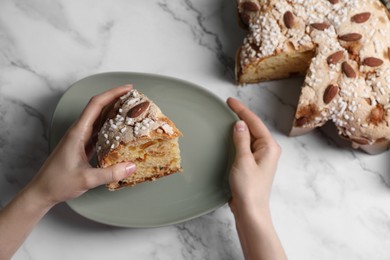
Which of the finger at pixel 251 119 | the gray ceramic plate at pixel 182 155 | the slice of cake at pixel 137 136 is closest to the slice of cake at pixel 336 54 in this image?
the finger at pixel 251 119

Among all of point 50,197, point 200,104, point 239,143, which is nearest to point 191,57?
point 200,104

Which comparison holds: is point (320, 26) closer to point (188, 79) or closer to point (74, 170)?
point (188, 79)

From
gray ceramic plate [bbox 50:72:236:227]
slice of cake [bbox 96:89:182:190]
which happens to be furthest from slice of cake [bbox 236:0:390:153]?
slice of cake [bbox 96:89:182:190]

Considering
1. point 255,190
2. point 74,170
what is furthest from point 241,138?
point 74,170

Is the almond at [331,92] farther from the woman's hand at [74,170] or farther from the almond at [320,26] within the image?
the woman's hand at [74,170]

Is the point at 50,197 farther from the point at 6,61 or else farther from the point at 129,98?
the point at 6,61

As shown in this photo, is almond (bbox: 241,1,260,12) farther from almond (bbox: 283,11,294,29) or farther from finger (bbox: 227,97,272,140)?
finger (bbox: 227,97,272,140)
